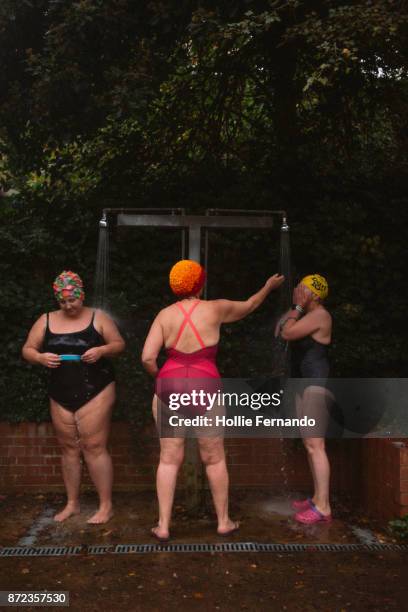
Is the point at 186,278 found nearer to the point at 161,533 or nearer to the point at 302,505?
the point at 161,533

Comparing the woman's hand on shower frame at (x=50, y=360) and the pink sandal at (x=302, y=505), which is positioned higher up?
the woman's hand on shower frame at (x=50, y=360)

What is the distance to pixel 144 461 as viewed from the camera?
6.78 m

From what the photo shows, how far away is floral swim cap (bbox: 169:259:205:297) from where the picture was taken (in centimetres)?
534

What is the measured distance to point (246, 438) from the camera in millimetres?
6797

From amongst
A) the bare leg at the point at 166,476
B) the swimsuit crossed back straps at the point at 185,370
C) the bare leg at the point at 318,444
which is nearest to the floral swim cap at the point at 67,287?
the swimsuit crossed back straps at the point at 185,370

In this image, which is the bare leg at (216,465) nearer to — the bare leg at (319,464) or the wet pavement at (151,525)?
the wet pavement at (151,525)

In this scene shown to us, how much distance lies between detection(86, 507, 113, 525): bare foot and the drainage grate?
1.70ft

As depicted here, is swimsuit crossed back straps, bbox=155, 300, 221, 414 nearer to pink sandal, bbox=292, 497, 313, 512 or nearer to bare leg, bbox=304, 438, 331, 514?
bare leg, bbox=304, 438, 331, 514

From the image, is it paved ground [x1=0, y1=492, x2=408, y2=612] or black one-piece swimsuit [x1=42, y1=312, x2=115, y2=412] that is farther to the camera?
black one-piece swimsuit [x1=42, y1=312, x2=115, y2=412]

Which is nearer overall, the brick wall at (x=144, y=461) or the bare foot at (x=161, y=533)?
the bare foot at (x=161, y=533)

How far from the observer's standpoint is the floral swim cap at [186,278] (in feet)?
17.5

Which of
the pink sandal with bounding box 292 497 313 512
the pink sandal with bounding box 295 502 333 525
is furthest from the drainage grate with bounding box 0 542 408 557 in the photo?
the pink sandal with bounding box 292 497 313 512

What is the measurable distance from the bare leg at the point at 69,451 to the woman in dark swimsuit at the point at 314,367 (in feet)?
5.43

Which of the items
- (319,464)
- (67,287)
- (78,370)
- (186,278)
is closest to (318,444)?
(319,464)
